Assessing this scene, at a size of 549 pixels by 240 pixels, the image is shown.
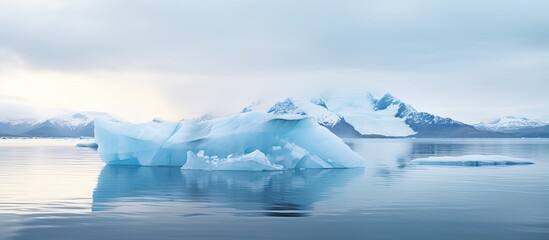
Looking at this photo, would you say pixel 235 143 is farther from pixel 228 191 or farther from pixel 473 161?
pixel 473 161

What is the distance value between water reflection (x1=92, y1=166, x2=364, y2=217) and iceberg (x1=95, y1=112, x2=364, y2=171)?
230cm

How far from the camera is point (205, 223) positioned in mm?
13344

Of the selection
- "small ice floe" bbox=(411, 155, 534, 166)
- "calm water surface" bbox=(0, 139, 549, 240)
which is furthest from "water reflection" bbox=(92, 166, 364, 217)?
"small ice floe" bbox=(411, 155, 534, 166)

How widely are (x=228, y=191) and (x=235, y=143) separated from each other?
37.7ft

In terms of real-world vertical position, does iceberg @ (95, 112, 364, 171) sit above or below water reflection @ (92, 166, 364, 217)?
above

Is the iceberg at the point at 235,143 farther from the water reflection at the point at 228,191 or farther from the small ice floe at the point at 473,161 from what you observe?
the small ice floe at the point at 473,161

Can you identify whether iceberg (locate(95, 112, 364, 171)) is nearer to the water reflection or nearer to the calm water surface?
the water reflection

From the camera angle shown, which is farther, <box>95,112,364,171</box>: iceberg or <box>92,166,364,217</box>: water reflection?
<box>95,112,364,171</box>: iceberg

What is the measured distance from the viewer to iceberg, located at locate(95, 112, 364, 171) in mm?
32156

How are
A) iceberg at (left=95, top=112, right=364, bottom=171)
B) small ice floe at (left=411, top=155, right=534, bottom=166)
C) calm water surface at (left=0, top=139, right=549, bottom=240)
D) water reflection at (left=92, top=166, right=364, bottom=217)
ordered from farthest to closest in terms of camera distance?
small ice floe at (left=411, top=155, right=534, bottom=166)
iceberg at (left=95, top=112, right=364, bottom=171)
water reflection at (left=92, top=166, right=364, bottom=217)
calm water surface at (left=0, top=139, right=549, bottom=240)

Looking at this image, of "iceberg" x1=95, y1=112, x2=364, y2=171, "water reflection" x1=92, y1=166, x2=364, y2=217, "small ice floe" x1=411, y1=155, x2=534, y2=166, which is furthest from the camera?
"small ice floe" x1=411, y1=155, x2=534, y2=166

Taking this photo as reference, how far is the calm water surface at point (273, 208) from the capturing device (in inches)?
485

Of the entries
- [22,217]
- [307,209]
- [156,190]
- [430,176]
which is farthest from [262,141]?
[22,217]

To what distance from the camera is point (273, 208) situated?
53.2 feet
